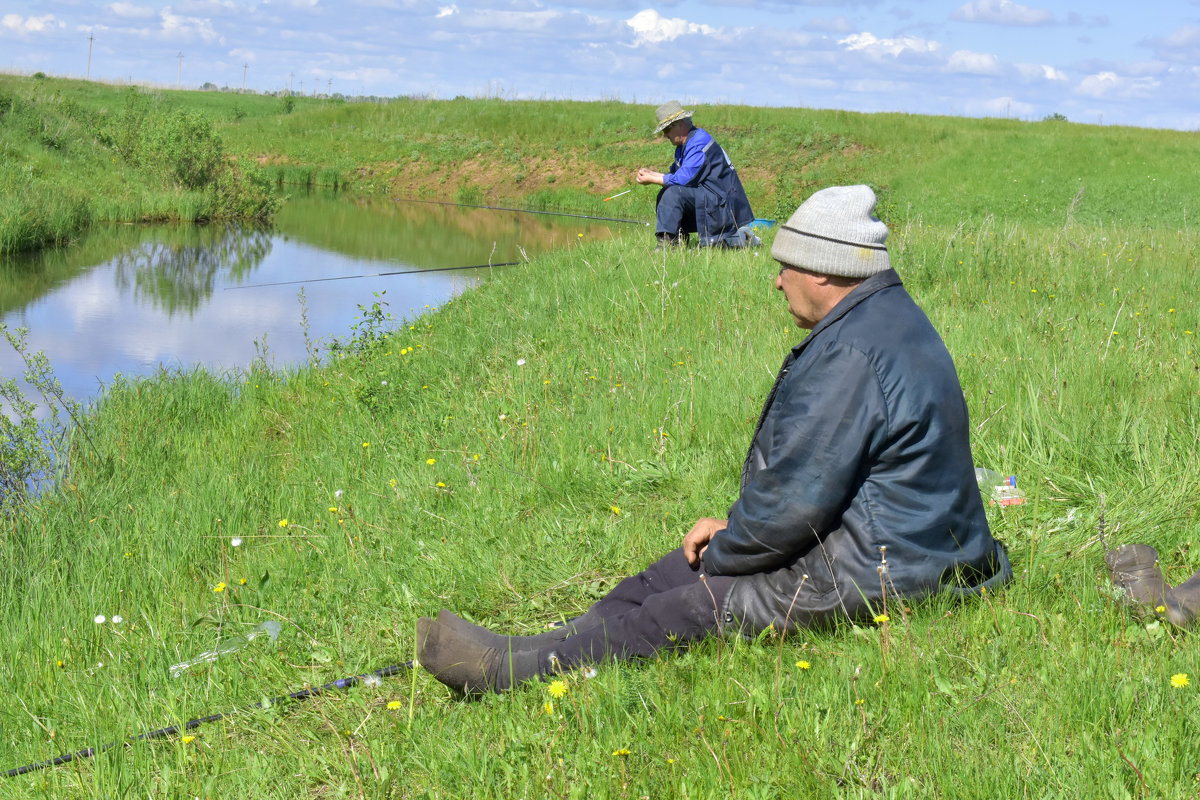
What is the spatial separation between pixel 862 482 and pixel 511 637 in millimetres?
1120

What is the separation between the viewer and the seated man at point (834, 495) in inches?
101

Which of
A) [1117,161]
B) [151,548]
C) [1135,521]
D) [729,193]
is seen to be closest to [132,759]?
[151,548]

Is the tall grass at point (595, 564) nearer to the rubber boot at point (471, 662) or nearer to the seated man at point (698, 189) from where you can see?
the rubber boot at point (471, 662)

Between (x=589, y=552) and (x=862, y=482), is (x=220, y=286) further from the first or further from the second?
(x=862, y=482)

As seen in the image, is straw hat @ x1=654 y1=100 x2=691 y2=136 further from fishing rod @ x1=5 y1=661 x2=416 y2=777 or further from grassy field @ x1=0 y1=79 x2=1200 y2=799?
fishing rod @ x1=5 y1=661 x2=416 y2=777

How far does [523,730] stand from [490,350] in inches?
209

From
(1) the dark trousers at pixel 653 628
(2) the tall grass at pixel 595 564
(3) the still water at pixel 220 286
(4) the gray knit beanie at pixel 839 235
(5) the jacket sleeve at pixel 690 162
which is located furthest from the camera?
(3) the still water at pixel 220 286

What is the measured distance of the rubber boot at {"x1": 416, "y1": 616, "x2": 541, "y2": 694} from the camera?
113 inches

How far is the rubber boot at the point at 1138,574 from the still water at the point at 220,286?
6.58 m

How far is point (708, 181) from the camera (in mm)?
9672

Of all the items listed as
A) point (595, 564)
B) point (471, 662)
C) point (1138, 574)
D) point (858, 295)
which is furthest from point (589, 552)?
point (1138, 574)

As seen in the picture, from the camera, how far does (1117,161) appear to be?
2416cm

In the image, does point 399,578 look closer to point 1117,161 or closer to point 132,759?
point 132,759

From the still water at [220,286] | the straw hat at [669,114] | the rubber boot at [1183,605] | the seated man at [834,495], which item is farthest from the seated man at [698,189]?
the rubber boot at [1183,605]
